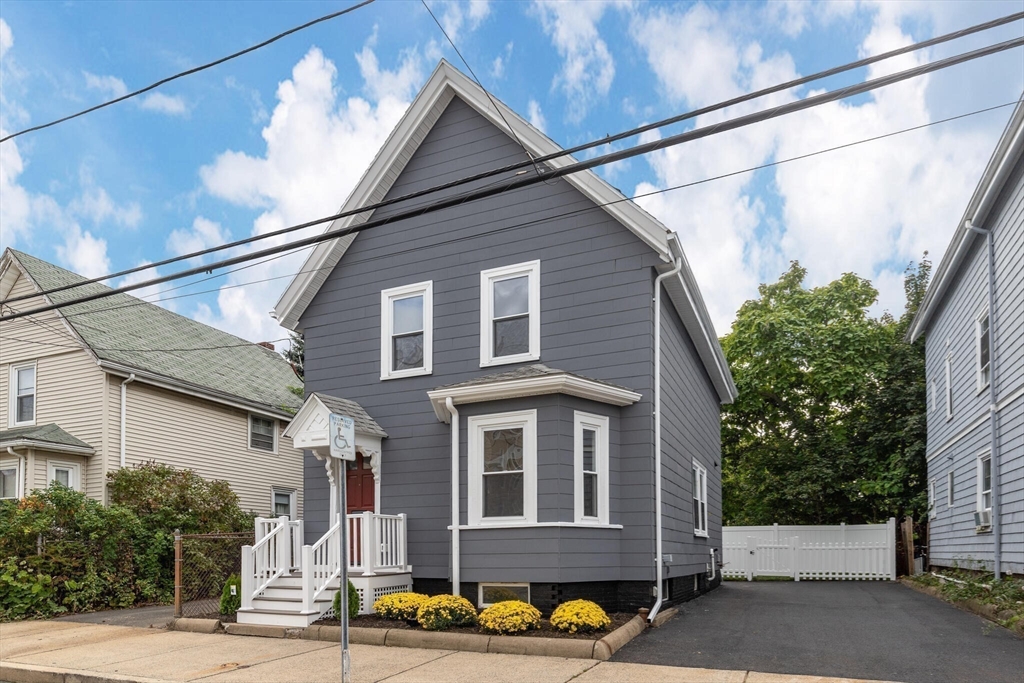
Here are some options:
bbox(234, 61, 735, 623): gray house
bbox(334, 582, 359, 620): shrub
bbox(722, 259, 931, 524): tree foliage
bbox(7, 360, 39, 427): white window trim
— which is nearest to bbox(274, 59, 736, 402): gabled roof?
bbox(234, 61, 735, 623): gray house

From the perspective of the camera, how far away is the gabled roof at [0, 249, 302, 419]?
1984 cm

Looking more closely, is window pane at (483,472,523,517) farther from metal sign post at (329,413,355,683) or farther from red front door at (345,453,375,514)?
metal sign post at (329,413,355,683)

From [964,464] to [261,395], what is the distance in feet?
60.7

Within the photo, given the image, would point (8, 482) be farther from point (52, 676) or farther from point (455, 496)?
point (455, 496)

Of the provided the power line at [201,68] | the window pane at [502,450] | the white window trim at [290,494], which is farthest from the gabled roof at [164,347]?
the window pane at [502,450]

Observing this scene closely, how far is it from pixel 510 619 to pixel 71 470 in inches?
522

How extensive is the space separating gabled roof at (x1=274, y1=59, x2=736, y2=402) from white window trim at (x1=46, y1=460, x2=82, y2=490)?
7.35 meters

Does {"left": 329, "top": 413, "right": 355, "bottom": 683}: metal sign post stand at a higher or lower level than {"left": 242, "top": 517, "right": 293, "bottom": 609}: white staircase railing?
higher

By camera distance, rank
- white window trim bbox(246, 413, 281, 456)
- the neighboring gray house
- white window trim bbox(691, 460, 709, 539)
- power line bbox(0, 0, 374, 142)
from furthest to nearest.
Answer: white window trim bbox(246, 413, 281, 456) → white window trim bbox(691, 460, 709, 539) → the neighboring gray house → power line bbox(0, 0, 374, 142)

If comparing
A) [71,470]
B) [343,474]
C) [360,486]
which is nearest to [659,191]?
[343,474]

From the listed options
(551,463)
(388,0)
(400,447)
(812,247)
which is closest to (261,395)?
(400,447)

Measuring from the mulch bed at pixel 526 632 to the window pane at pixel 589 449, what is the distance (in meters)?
2.12

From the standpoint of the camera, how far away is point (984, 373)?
617 inches

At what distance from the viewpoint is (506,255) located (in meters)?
13.8
